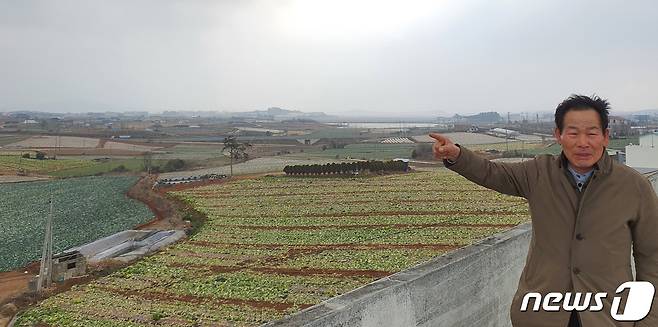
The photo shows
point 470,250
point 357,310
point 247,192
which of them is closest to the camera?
point 357,310

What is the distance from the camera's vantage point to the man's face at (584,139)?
179 cm

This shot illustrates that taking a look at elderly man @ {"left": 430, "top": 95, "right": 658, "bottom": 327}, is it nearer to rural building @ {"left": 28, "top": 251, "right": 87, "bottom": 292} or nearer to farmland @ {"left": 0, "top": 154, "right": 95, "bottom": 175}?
rural building @ {"left": 28, "top": 251, "right": 87, "bottom": 292}

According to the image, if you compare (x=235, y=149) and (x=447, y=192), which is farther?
(x=235, y=149)

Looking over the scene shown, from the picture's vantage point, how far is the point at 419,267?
2643mm

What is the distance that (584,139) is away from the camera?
70.9 inches

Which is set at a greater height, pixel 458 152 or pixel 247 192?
pixel 458 152

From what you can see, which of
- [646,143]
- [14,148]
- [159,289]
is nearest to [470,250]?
[159,289]

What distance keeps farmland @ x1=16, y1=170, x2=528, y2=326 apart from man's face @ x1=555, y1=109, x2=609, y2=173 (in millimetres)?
8849

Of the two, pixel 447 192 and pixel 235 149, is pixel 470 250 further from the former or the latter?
pixel 235 149

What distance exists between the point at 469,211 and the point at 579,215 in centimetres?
2029

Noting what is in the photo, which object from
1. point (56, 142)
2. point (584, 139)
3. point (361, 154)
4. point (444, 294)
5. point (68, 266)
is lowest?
point (68, 266)

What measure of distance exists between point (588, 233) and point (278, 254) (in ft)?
47.2

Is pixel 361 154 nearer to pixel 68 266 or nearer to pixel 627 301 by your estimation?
pixel 68 266

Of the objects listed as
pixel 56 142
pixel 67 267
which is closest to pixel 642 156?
pixel 67 267
